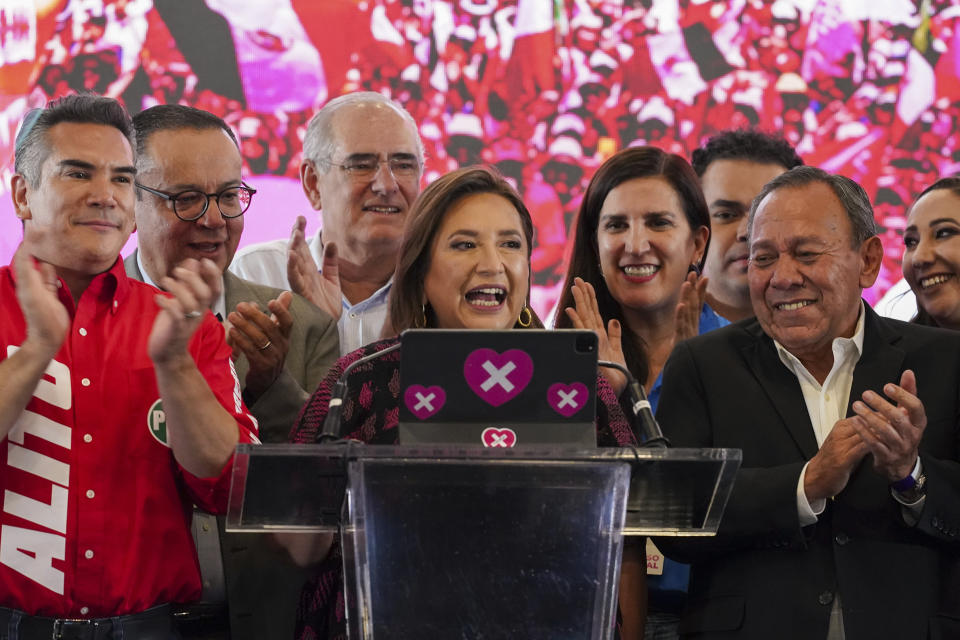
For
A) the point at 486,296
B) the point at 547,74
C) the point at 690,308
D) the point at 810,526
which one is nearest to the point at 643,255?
the point at 690,308

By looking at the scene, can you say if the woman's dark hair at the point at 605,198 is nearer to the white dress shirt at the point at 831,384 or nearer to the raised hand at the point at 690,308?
the raised hand at the point at 690,308

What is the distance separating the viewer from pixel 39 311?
2.00 m

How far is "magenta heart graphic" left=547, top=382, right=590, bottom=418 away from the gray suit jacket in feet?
2.57

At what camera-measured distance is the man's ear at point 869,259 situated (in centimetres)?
277

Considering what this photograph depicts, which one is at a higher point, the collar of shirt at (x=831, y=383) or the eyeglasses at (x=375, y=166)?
the eyeglasses at (x=375, y=166)

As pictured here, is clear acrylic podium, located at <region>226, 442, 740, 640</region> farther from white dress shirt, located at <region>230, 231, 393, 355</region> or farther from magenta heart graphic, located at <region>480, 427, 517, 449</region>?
white dress shirt, located at <region>230, 231, 393, 355</region>

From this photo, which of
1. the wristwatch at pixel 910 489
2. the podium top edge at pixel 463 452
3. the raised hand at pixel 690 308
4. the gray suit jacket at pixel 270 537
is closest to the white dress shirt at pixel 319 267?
the gray suit jacket at pixel 270 537

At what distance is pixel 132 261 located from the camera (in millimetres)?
3232

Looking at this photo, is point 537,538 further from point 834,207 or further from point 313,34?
point 313,34

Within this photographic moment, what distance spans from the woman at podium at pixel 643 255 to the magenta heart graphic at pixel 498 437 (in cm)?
147

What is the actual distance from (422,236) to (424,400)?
103cm

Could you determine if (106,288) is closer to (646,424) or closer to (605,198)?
(646,424)

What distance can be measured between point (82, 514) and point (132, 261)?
3.98 ft

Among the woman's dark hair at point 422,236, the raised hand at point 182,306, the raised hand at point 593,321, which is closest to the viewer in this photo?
the raised hand at point 182,306
